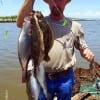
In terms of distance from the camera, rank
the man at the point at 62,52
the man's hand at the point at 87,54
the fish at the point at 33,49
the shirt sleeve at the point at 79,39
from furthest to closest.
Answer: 1. the shirt sleeve at the point at 79,39
2. the man at the point at 62,52
3. the man's hand at the point at 87,54
4. the fish at the point at 33,49

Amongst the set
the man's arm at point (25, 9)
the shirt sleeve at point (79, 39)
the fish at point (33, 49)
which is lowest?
the shirt sleeve at point (79, 39)

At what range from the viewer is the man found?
479 centimetres

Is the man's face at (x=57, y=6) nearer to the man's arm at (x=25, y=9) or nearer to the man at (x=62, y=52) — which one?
the man at (x=62, y=52)

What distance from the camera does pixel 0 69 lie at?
19.1m

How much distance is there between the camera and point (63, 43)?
15.9 ft

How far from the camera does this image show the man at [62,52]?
4793 millimetres

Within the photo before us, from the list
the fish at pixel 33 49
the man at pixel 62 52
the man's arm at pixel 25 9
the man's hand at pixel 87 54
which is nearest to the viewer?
the fish at pixel 33 49

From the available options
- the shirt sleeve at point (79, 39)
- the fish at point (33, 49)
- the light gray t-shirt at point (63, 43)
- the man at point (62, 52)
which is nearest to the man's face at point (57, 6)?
the man at point (62, 52)

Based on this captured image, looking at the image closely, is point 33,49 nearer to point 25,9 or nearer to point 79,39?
point 25,9

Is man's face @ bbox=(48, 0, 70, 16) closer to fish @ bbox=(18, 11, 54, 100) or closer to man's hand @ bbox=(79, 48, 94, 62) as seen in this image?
man's hand @ bbox=(79, 48, 94, 62)

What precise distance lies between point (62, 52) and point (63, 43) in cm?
12

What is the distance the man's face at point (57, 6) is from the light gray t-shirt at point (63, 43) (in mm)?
143

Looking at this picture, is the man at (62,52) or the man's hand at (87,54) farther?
the man at (62,52)

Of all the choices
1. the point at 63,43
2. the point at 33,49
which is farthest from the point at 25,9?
the point at 63,43
